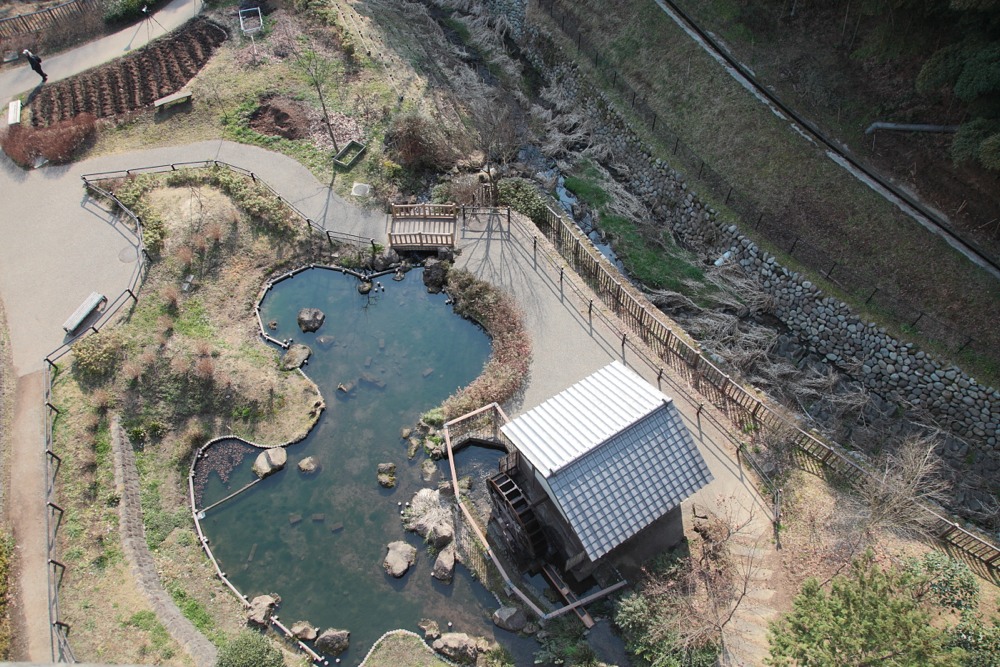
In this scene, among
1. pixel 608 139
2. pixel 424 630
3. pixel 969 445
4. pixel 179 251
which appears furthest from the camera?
pixel 608 139

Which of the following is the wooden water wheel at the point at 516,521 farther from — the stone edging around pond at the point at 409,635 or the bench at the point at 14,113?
the bench at the point at 14,113

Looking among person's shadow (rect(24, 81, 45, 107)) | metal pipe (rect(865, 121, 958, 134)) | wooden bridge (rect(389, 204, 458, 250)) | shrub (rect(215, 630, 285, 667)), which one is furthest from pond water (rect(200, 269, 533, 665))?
metal pipe (rect(865, 121, 958, 134))

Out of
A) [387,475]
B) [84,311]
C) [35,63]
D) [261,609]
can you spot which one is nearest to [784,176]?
[387,475]

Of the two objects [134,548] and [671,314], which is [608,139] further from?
[134,548]

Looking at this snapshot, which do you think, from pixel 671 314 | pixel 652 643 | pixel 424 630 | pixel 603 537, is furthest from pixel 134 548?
pixel 671 314

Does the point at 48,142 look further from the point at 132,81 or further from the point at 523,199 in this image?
the point at 523,199

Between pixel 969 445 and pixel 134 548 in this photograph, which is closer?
pixel 134 548
